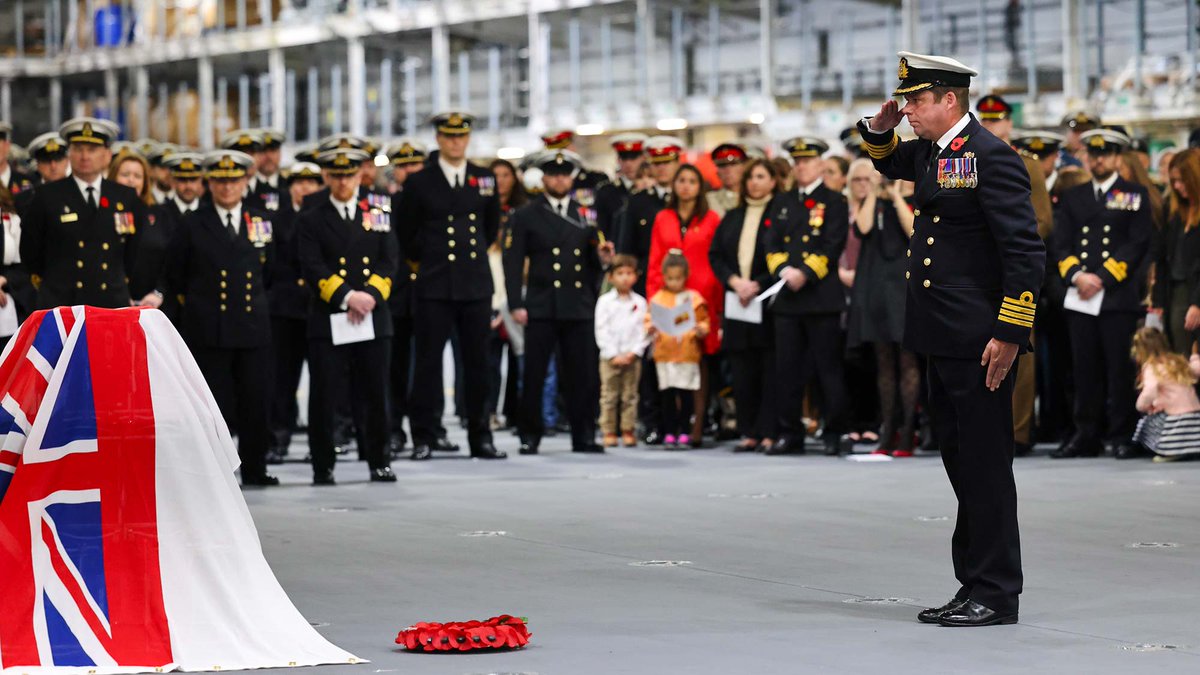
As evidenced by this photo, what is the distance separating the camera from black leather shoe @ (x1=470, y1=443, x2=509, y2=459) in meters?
10.4

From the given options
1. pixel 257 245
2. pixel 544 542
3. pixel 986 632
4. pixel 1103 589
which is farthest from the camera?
pixel 257 245

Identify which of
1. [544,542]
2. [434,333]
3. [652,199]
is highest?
[652,199]

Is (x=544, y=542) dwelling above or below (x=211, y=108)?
below

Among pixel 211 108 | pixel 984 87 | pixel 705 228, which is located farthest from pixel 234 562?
pixel 211 108

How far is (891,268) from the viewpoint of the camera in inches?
399

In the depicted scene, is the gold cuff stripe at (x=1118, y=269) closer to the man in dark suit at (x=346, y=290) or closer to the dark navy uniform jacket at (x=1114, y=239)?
the dark navy uniform jacket at (x=1114, y=239)

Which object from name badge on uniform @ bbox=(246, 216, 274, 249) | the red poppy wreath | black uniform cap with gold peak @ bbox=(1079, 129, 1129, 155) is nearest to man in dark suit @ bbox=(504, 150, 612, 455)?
name badge on uniform @ bbox=(246, 216, 274, 249)

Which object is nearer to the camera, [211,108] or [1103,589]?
[1103,589]

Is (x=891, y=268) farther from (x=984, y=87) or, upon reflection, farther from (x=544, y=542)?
(x=984, y=87)

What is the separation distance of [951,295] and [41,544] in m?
2.48

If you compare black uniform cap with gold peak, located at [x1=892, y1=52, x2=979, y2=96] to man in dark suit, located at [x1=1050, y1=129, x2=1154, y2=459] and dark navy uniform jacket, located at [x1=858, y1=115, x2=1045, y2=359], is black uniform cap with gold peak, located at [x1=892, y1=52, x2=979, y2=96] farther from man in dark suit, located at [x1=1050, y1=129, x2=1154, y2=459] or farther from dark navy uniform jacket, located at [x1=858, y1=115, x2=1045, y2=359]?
man in dark suit, located at [x1=1050, y1=129, x2=1154, y2=459]

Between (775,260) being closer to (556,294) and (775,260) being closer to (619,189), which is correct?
(556,294)

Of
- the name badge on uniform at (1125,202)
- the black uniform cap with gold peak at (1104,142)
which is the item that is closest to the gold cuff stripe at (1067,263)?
the name badge on uniform at (1125,202)

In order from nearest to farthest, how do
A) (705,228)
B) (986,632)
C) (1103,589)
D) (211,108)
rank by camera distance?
(986,632)
(1103,589)
(705,228)
(211,108)
